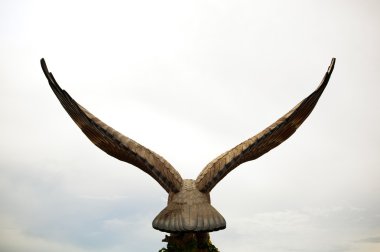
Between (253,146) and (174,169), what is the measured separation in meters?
1.23

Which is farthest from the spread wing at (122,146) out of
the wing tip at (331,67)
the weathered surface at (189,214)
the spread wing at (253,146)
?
the wing tip at (331,67)

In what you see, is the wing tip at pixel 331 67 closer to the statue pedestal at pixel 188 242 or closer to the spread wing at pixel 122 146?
the spread wing at pixel 122 146

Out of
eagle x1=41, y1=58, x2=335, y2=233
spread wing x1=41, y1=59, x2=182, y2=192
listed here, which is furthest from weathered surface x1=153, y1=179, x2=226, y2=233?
spread wing x1=41, y1=59, x2=182, y2=192

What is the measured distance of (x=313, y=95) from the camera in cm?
738

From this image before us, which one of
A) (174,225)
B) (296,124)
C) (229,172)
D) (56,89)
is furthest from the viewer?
(296,124)

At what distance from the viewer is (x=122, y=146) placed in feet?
22.3

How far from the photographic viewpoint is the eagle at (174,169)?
254 inches

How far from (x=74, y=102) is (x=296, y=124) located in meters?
3.55

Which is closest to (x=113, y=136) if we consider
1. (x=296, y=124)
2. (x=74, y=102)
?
(x=74, y=102)

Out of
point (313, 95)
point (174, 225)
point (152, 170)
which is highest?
point (313, 95)

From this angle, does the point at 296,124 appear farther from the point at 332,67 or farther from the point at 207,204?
the point at 207,204

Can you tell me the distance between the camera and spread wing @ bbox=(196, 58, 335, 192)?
7039mm

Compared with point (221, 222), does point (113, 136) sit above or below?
above

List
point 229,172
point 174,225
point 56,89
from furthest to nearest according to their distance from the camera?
point 229,172 → point 56,89 → point 174,225
